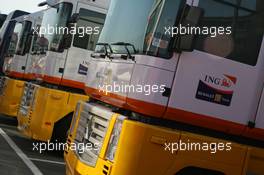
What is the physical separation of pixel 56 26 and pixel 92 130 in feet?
15.6

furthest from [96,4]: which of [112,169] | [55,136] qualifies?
[112,169]

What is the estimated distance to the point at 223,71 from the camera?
18.4ft

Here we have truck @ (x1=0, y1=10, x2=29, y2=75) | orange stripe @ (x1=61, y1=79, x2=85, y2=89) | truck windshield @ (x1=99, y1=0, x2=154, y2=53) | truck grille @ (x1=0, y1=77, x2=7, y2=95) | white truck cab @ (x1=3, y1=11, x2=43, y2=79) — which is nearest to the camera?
truck windshield @ (x1=99, y1=0, x2=154, y2=53)

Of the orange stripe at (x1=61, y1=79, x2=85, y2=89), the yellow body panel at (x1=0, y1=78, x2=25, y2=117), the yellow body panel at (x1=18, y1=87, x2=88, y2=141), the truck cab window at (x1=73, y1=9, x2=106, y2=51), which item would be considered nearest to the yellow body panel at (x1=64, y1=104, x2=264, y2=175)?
the yellow body panel at (x1=18, y1=87, x2=88, y2=141)

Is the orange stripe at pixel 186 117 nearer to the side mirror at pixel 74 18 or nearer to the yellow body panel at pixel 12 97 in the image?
the side mirror at pixel 74 18

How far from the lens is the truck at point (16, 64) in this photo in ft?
45.9

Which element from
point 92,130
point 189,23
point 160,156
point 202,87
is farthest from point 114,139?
point 189,23

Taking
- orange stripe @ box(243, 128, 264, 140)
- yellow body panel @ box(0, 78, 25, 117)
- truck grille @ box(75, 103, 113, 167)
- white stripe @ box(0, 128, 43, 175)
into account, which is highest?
orange stripe @ box(243, 128, 264, 140)

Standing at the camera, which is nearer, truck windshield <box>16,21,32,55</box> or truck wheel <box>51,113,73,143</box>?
truck wheel <box>51,113,73,143</box>

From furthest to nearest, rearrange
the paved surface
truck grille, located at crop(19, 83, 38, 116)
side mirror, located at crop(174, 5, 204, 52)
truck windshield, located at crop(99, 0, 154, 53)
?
truck grille, located at crop(19, 83, 38, 116), the paved surface, truck windshield, located at crop(99, 0, 154, 53), side mirror, located at crop(174, 5, 204, 52)

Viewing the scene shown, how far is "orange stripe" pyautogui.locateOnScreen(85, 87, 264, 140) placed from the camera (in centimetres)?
549

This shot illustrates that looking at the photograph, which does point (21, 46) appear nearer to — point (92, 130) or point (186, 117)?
point (92, 130)

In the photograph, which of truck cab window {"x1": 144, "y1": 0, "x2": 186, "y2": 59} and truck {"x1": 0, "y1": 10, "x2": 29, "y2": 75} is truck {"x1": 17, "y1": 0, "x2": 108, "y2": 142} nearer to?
truck cab window {"x1": 144, "y1": 0, "x2": 186, "y2": 59}

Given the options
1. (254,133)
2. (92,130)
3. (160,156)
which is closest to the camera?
(160,156)
